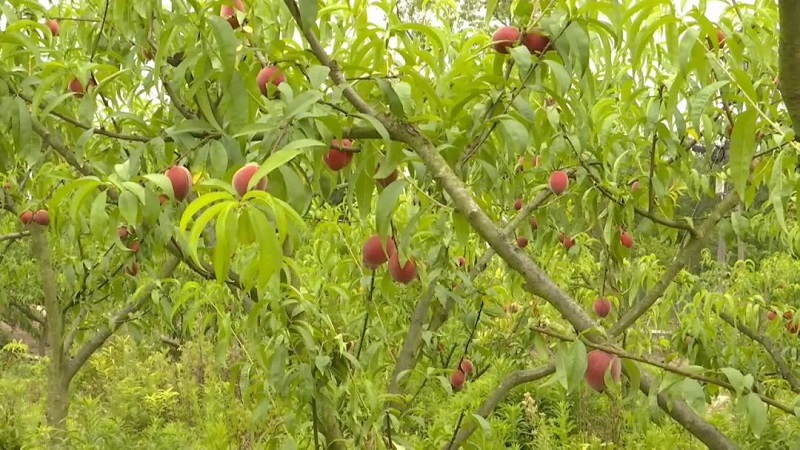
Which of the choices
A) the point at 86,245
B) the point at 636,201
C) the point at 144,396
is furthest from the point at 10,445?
the point at 636,201

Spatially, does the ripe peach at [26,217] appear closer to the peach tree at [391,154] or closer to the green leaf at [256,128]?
the peach tree at [391,154]

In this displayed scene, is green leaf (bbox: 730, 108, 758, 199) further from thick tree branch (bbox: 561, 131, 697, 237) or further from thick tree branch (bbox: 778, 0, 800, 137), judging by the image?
thick tree branch (bbox: 561, 131, 697, 237)

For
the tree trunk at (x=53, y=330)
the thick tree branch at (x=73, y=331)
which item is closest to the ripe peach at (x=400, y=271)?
the tree trunk at (x=53, y=330)

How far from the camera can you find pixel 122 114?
1.11 m

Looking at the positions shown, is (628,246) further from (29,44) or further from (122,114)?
(29,44)

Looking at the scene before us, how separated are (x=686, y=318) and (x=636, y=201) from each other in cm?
62

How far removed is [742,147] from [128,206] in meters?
0.63

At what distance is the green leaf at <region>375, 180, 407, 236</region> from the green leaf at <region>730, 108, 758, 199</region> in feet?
1.17

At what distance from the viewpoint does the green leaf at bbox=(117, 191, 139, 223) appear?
2.56 ft

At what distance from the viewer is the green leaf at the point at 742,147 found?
691mm

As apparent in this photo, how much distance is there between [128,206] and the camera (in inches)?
31.0

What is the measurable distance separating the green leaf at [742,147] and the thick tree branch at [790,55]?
0.06 metres

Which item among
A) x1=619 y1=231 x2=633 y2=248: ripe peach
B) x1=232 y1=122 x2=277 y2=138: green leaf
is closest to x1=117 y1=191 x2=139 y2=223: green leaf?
x1=232 y1=122 x2=277 y2=138: green leaf

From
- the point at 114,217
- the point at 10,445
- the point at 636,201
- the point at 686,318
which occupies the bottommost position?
the point at 10,445
